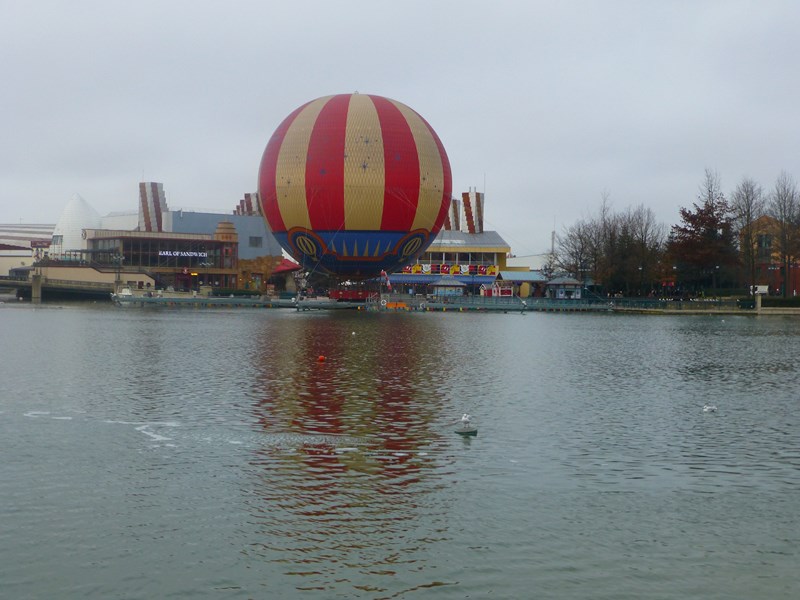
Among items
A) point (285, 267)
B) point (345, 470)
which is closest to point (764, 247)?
point (285, 267)

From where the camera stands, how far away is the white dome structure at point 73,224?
15838 centimetres

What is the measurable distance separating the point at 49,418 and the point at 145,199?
117 m

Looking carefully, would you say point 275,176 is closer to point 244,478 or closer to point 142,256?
point 142,256

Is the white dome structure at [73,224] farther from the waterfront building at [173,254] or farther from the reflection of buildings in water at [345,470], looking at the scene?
the reflection of buildings in water at [345,470]

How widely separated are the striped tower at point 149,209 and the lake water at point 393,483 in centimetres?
10497

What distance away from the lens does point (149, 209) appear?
132 meters

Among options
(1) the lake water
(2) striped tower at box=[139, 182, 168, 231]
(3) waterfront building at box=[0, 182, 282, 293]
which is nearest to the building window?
(3) waterfront building at box=[0, 182, 282, 293]

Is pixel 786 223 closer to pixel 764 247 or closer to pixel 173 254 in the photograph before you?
pixel 764 247

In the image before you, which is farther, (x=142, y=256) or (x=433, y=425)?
(x=142, y=256)

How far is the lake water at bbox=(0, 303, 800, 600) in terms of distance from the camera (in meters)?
10.2

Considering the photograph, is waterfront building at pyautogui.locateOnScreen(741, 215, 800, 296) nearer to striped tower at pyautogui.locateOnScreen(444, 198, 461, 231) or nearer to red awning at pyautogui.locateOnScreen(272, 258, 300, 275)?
striped tower at pyautogui.locateOnScreen(444, 198, 461, 231)

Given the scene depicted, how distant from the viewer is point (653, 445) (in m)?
17.6

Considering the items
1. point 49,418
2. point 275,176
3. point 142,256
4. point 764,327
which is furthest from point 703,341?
point 142,256

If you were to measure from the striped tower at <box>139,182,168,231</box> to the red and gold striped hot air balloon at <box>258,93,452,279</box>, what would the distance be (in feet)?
187
